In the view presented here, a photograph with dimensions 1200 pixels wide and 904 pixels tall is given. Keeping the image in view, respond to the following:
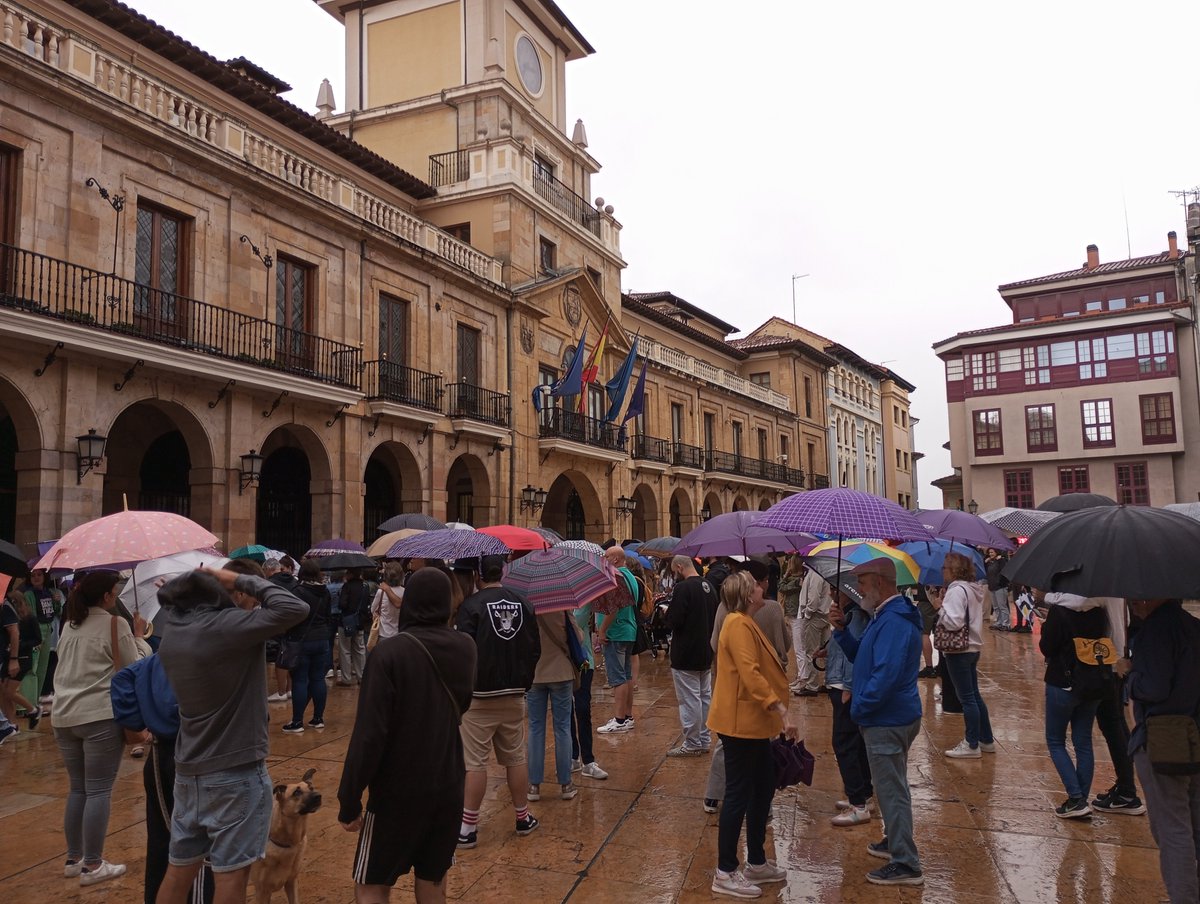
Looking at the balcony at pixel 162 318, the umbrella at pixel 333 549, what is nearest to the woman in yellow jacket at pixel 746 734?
the umbrella at pixel 333 549

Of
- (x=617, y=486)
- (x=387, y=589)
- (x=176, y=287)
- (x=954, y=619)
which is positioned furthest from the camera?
(x=617, y=486)

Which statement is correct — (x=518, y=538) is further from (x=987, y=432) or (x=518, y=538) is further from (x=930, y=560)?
(x=987, y=432)

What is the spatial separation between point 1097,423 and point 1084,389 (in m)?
1.69

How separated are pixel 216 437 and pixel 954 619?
11485mm

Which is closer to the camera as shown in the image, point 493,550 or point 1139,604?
point 1139,604

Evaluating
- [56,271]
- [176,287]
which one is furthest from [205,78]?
[56,271]

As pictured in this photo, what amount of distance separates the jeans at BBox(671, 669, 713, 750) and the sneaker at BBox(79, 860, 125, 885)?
4.11 metres

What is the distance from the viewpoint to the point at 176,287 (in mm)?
13781

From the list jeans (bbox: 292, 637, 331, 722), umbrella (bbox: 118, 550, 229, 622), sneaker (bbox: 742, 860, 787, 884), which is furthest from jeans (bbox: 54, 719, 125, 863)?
sneaker (bbox: 742, 860, 787, 884)

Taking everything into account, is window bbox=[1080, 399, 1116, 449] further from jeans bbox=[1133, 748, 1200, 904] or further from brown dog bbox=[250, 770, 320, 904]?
brown dog bbox=[250, 770, 320, 904]

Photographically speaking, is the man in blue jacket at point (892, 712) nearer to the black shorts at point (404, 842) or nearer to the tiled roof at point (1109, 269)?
the black shorts at point (404, 842)

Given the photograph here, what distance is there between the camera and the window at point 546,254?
23344 mm

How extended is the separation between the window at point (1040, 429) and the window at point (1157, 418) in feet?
11.9

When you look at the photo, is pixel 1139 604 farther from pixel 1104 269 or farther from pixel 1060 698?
pixel 1104 269
